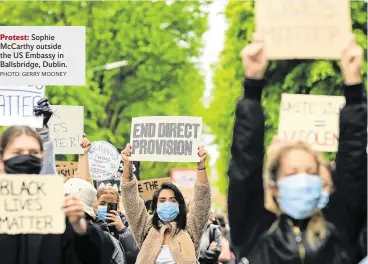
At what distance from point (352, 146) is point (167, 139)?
481 cm

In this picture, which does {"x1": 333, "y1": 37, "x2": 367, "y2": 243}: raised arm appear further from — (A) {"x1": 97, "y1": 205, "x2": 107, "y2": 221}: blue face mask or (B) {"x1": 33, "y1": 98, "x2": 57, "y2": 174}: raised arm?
(A) {"x1": 97, "y1": 205, "x2": 107, "y2": 221}: blue face mask

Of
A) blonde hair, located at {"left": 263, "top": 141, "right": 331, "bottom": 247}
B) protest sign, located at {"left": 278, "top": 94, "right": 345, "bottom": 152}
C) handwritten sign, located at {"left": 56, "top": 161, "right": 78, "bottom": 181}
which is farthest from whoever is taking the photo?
handwritten sign, located at {"left": 56, "top": 161, "right": 78, "bottom": 181}

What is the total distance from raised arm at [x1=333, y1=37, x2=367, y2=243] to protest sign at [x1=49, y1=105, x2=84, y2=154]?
5.74 m

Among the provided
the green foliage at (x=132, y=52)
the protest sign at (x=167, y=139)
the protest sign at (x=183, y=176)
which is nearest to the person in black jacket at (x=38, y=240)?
the protest sign at (x=167, y=139)

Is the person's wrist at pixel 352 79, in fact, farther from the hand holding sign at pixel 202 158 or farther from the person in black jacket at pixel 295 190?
the hand holding sign at pixel 202 158

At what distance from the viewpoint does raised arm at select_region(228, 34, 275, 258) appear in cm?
563

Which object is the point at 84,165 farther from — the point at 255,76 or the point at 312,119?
the point at 255,76

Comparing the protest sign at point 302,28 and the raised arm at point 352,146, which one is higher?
the protest sign at point 302,28

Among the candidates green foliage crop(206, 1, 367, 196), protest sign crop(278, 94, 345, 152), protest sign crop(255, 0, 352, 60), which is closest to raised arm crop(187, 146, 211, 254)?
protest sign crop(278, 94, 345, 152)

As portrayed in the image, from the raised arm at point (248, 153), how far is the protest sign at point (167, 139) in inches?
171

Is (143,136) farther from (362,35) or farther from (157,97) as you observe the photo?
(157,97)

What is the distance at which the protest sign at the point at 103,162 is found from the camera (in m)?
12.9

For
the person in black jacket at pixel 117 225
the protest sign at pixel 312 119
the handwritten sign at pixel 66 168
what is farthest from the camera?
the handwritten sign at pixel 66 168

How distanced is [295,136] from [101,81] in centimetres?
2091
